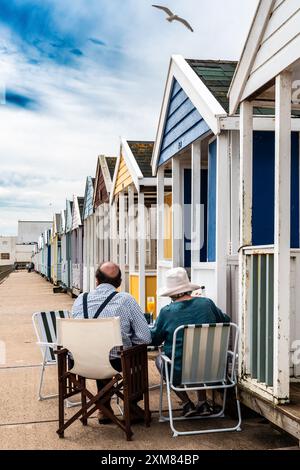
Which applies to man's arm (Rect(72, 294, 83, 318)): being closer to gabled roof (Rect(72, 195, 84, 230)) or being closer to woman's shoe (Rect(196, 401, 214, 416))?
woman's shoe (Rect(196, 401, 214, 416))

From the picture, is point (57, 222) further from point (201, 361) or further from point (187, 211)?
point (201, 361)

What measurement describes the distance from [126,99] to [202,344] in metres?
4.04

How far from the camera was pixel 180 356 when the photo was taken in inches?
187

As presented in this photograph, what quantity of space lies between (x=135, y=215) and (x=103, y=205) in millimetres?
2383

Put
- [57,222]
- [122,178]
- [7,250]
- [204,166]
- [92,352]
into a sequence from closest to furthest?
[92,352] < [204,166] < [122,178] < [57,222] < [7,250]

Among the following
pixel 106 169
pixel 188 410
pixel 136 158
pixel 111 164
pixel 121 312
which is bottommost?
pixel 188 410

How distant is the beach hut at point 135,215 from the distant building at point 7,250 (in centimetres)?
7942

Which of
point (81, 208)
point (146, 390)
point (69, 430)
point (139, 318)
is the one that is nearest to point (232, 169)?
point (139, 318)

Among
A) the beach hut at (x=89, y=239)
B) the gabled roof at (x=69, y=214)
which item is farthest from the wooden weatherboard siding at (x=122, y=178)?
the gabled roof at (x=69, y=214)

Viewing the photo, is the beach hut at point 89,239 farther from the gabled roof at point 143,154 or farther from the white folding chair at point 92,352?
the white folding chair at point 92,352

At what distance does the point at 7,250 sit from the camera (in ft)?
308

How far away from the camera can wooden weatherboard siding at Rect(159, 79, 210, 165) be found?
6.50 m

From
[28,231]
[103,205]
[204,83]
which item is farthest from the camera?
[28,231]

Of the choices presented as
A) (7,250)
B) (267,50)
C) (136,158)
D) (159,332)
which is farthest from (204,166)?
(7,250)
